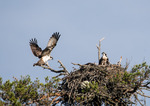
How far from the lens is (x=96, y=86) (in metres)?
10.6

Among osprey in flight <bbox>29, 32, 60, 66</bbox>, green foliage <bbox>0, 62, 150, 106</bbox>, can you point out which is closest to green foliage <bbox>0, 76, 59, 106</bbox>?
green foliage <bbox>0, 62, 150, 106</bbox>

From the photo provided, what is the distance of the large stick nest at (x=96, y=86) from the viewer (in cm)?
1104

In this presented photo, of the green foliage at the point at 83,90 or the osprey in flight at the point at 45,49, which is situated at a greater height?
the osprey in flight at the point at 45,49

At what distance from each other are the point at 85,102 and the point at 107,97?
812mm

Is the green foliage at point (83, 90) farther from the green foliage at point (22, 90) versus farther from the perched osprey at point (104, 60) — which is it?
the perched osprey at point (104, 60)

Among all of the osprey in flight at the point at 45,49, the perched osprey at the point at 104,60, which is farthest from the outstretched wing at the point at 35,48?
the perched osprey at the point at 104,60

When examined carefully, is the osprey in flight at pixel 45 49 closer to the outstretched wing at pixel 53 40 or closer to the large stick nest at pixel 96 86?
the outstretched wing at pixel 53 40

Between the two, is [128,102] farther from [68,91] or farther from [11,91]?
[11,91]

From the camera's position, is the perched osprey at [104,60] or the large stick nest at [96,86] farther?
the perched osprey at [104,60]

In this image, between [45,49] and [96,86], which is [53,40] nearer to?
[45,49]

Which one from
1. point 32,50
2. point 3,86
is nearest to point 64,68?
point 32,50

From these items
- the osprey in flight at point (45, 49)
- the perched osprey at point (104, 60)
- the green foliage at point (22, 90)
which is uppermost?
the osprey in flight at point (45, 49)

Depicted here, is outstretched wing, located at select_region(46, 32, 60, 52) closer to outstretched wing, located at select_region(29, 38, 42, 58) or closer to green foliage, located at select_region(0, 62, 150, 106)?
outstretched wing, located at select_region(29, 38, 42, 58)

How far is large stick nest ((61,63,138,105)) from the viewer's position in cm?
1104
